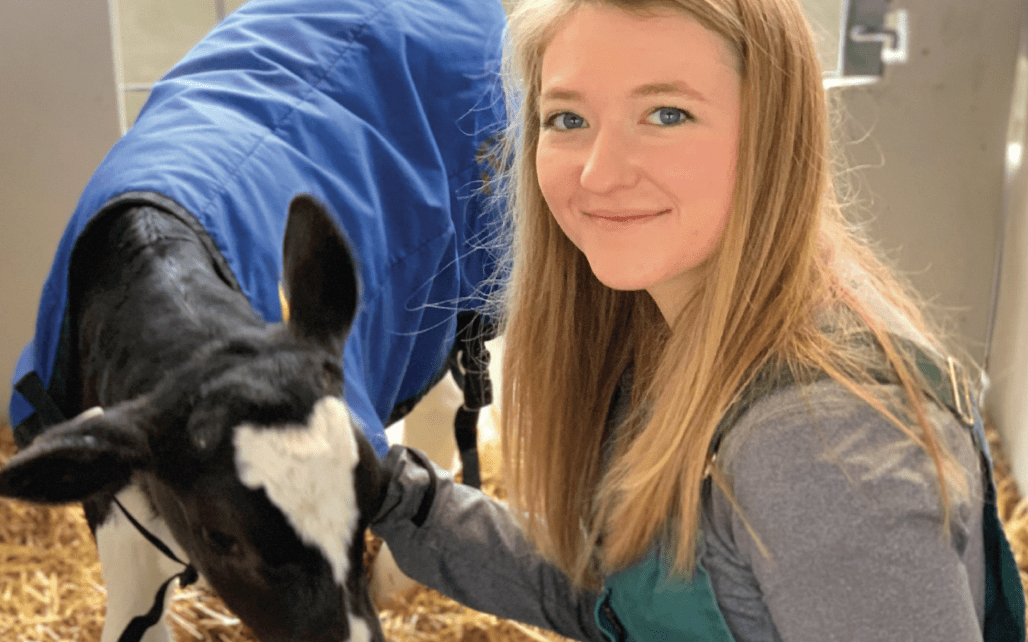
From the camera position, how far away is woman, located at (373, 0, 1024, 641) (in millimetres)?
848

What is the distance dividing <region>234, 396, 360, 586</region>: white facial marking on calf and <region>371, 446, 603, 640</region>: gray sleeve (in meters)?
0.22

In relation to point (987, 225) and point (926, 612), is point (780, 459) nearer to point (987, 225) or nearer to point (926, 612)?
point (926, 612)

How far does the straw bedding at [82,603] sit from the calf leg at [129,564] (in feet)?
1.63

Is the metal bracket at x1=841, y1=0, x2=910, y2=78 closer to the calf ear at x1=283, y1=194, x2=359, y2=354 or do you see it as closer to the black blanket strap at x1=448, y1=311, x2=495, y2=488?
the black blanket strap at x1=448, y1=311, x2=495, y2=488

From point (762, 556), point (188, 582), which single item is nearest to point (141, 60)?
point (188, 582)

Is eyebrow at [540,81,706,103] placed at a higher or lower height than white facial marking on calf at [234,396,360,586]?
higher

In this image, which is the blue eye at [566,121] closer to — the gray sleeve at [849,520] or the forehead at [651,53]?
the forehead at [651,53]

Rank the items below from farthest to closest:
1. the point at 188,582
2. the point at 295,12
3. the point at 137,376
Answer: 1. the point at 295,12
2. the point at 188,582
3. the point at 137,376

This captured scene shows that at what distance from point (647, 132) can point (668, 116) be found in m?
0.02

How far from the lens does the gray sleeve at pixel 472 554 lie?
1.30 m

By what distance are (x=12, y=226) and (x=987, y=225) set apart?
99.1 inches

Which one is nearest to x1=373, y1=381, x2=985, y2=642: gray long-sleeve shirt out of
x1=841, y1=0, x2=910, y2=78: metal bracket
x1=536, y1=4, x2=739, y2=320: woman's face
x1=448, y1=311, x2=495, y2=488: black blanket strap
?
x1=536, y1=4, x2=739, y2=320: woman's face

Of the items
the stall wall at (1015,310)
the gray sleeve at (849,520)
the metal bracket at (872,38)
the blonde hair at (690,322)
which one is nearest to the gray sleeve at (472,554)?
the blonde hair at (690,322)

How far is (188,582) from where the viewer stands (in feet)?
4.21
